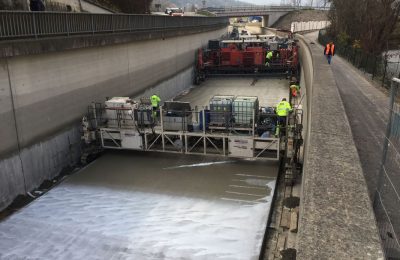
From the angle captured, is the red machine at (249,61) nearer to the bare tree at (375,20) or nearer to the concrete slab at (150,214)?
the bare tree at (375,20)

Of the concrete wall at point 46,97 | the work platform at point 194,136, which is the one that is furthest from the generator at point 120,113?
the concrete wall at point 46,97

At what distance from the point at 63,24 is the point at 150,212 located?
8.21 m

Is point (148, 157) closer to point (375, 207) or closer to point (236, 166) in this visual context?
point (236, 166)

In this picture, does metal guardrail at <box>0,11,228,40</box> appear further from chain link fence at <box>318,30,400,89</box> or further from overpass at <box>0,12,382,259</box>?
chain link fence at <box>318,30,400,89</box>

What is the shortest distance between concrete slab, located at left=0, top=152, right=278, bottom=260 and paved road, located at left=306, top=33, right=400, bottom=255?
126 inches

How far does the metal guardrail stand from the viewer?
12062 millimetres

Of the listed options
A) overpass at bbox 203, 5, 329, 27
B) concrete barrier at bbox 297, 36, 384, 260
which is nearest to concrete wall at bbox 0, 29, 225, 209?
concrete barrier at bbox 297, 36, 384, 260

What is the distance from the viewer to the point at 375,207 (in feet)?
18.4

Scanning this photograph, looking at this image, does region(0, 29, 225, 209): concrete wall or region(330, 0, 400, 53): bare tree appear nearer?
region(0, 29, 225, 209): concrete wall

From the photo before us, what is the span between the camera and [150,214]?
35.5 ft

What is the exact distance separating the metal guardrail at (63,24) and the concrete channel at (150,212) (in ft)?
16.9

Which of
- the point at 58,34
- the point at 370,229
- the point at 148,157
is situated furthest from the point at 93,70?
the point at 370,229

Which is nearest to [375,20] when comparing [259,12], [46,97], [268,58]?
[268,58]

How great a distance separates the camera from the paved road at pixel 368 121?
6102 mm
